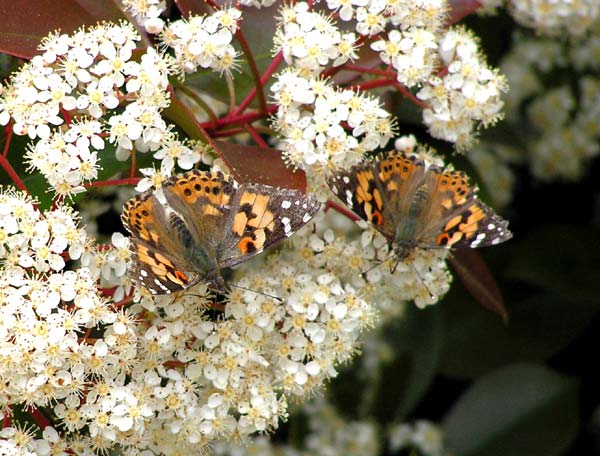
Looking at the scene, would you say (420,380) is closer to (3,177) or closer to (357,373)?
(357,373)

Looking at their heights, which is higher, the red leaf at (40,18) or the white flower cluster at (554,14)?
the red leaf at (40,18)

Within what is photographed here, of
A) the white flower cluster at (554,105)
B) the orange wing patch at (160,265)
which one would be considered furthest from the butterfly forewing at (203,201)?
the white flower cluster at (554,105)

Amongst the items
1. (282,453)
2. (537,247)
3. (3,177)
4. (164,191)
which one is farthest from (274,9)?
(282,453)

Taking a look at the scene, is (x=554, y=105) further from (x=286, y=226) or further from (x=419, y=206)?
(x=286, y=226)

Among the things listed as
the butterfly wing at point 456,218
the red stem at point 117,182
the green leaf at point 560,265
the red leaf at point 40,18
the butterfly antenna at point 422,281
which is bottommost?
the green leaf at point 560,265

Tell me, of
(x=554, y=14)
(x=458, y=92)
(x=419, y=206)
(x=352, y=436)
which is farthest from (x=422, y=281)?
(x=352, y=436)

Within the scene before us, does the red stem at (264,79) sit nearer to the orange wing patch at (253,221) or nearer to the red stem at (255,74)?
the red stem at (255,74)
